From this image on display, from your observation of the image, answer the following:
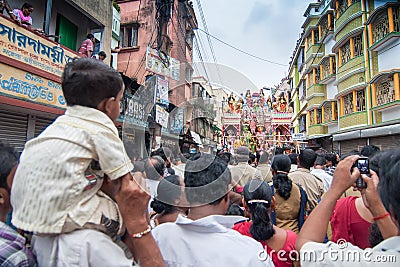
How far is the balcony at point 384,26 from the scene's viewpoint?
38.4 ft

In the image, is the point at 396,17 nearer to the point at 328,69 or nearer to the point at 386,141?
the point at 386,141

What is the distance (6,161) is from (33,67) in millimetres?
5590

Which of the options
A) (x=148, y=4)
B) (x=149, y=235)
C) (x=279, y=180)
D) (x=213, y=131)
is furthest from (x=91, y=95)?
(x=148, y=4)

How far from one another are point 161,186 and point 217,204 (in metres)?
0.67

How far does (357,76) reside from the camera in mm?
14219

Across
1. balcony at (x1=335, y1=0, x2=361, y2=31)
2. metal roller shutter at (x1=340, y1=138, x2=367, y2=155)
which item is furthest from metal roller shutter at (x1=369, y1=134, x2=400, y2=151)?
balcony at (x1=335, y1=0, x2=361, y2=31)

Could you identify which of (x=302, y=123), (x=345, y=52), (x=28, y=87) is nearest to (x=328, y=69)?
(x=345, y=52)

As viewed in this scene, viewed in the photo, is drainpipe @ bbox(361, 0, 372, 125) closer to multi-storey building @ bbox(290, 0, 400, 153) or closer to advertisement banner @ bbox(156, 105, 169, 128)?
multi-storey building @ bbox(290, 0, 400, 153)

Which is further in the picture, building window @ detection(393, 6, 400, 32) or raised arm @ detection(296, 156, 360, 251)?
building window @ detection(393, 6, 400, 32)

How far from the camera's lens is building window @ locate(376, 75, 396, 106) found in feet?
39.3

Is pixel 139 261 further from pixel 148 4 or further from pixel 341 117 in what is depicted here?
pixel 341 117

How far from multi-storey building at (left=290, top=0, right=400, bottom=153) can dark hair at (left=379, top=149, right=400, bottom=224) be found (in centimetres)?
1190

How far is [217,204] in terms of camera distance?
146 centimetres

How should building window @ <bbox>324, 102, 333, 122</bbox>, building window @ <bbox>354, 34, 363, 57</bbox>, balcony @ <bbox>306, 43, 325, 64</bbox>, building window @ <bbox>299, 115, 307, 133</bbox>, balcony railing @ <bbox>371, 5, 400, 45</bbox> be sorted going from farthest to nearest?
building window @ <bbox>299, 115, 307, 133</bbox> < balcony @ <bbox>306, 43, 325, 64</bbox> < building window @ <bbox>324, 102, 333, 122</bbox> < building window @ <bbox>354, 34, 363, 57</bbox> < balcony railing @ <bbox>371, 5, 400, 45</bbox>
